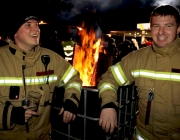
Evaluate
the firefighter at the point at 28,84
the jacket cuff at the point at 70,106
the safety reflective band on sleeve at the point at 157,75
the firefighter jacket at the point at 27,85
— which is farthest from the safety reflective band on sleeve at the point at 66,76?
the safety reflective band on sleeve at the point at 157,75

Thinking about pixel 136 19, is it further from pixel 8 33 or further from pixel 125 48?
pixel 8 33

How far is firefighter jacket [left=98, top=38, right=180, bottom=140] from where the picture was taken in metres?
2.48

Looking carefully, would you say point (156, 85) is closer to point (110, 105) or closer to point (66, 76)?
point (110, 105)

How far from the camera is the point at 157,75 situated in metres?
2.58

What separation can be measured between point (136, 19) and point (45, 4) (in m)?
21.6

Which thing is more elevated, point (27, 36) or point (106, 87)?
point (27, 36)

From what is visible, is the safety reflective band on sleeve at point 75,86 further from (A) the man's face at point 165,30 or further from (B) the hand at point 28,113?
(A) the man's face at point 165,30

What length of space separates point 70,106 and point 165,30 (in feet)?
5.50

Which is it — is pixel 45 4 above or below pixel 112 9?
below

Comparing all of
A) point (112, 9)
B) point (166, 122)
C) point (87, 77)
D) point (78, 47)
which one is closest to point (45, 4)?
point (78, 47)

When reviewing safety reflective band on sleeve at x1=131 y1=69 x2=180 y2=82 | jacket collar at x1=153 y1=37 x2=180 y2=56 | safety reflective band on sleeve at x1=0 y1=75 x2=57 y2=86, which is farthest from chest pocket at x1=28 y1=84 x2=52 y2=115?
jacket collar at x1=153 y1=37 x2=180 y2=56

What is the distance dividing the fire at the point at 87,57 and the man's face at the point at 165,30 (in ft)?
22.5

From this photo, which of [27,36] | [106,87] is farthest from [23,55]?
[106,87]

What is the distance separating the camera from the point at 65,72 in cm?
311
